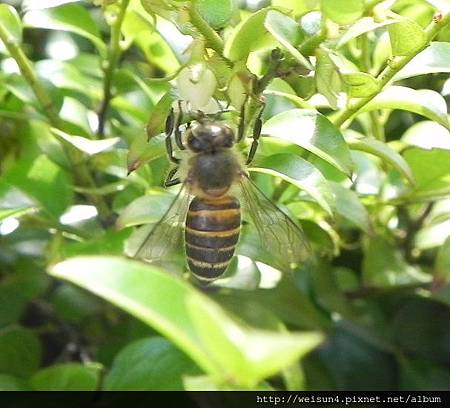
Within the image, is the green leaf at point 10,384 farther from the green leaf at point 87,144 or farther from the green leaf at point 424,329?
the green leaf at point 424,329

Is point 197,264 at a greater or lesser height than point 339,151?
lesser

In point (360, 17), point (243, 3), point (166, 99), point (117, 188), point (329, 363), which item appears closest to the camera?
point (360, 17)

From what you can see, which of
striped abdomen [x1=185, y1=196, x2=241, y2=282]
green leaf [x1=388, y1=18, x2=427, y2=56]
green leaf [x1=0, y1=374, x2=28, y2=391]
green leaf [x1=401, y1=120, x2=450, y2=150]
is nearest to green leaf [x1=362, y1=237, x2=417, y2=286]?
green leaf [x1=401, y1=120, x2=450, y2=150]

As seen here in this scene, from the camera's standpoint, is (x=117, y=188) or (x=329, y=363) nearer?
(x=117, y=188)

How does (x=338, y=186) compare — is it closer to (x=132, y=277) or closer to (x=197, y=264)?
(x=197, y=264)

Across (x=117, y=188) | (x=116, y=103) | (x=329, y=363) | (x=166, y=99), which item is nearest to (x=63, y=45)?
(x=116, y=103)

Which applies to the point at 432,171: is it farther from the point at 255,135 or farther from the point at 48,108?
the point at 48,108

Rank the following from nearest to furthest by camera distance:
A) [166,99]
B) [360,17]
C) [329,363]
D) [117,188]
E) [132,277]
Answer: [132,277]
[360,17]
[166,99]
[117,188]
[329,363]
